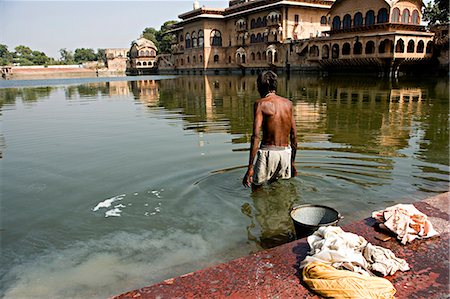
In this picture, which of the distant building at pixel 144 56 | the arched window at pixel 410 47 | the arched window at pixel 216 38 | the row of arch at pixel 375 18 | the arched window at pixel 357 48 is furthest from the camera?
the distant building at pixel 144 56

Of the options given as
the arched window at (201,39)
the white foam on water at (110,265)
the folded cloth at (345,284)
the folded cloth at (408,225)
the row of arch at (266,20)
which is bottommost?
the white foam on water at (110,265)

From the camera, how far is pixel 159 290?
251 cm

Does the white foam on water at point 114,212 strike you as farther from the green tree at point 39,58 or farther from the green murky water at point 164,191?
the green tree at point 39,58

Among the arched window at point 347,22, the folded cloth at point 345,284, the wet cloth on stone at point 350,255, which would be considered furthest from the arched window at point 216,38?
the folded cloth at point 345,284

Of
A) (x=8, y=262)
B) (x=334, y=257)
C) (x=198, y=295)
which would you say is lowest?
(x=8, y=262)

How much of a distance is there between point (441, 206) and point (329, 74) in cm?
3518

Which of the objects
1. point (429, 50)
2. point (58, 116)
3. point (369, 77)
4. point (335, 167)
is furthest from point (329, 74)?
point (335, 167)

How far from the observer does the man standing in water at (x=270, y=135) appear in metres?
4.67

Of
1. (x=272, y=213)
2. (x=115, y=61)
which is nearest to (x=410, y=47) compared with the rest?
(x=272, y=213)

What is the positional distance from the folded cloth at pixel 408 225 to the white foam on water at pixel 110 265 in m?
1.71

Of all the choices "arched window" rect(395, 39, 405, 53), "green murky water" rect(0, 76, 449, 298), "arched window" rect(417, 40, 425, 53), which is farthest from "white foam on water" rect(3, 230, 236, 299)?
"arched window" rect(417, 40, 425, 53)

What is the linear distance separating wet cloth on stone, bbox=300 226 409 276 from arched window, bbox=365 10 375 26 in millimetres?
33626

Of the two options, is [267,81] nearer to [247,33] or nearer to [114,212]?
[114,212]

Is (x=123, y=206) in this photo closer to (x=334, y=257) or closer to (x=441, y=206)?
(x=334, y=257)
